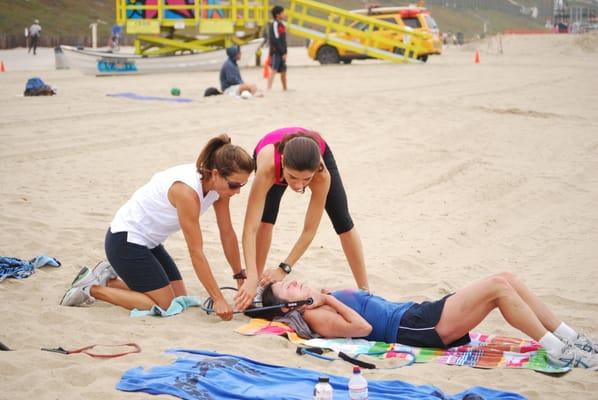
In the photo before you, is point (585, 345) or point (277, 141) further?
point (277, 141)

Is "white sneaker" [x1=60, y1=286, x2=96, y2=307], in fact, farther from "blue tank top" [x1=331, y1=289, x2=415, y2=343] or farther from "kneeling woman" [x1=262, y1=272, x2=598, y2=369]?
"blue tank top" [x1=331, y1=289, x2=415, y2=343]

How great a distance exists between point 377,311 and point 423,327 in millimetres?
321

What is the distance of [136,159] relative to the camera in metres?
10.8

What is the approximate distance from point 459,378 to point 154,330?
1811 millimetres

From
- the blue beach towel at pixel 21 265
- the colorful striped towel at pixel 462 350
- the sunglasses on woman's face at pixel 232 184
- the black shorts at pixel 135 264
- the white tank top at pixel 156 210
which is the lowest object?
the colorful striped towel at pixel 462 350

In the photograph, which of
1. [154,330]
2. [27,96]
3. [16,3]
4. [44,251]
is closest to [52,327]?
[154,330]

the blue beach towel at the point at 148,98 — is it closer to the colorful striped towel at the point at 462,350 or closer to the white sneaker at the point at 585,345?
the colorful striped towel at the point at 462,350

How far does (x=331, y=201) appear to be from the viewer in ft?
19.4

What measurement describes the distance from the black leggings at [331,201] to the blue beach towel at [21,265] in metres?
1.74

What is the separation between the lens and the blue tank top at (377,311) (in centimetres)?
516

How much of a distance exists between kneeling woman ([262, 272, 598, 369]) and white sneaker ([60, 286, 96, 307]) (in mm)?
1162

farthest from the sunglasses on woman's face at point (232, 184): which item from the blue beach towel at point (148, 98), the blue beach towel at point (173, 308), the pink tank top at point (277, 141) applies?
the blue beach towel at point (148, 98)

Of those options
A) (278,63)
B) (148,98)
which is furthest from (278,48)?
(148,98)

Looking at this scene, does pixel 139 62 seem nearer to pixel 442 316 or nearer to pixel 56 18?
pixel 442 316
